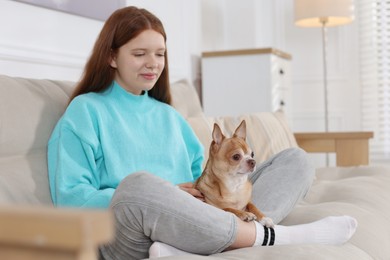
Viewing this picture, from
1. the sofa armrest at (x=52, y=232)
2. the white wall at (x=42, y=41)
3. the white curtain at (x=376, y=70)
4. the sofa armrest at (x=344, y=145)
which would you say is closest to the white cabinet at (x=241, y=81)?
the sofa armrest at (x=344, y=145)

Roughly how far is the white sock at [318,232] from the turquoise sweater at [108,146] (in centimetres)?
41

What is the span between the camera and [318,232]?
154 centimetres

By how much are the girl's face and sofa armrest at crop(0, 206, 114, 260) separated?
4.35 ft

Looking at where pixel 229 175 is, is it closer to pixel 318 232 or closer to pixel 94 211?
pixel 318 232

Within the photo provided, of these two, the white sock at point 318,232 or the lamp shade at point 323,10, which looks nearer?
the white sock at point 318,232

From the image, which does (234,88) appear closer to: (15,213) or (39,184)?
(39,184)

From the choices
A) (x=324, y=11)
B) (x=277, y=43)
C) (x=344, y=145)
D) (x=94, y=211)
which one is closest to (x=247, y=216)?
(x=94, y=211)

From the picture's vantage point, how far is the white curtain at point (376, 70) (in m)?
4.31

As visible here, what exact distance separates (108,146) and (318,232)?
576 mm

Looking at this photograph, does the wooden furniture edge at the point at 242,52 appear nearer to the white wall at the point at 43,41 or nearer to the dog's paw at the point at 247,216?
the white wall at the point at 43,41

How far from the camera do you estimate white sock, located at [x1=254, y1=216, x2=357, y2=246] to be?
1.48 metres

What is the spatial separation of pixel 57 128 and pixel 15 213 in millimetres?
1193

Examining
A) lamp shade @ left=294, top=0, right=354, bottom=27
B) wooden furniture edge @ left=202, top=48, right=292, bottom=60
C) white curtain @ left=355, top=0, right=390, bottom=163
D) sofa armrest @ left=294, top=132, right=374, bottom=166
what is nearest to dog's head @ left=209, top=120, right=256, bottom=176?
sofa armrest @ left=294, top=132, right=374, bottom=166

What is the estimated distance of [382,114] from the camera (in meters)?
4.36
